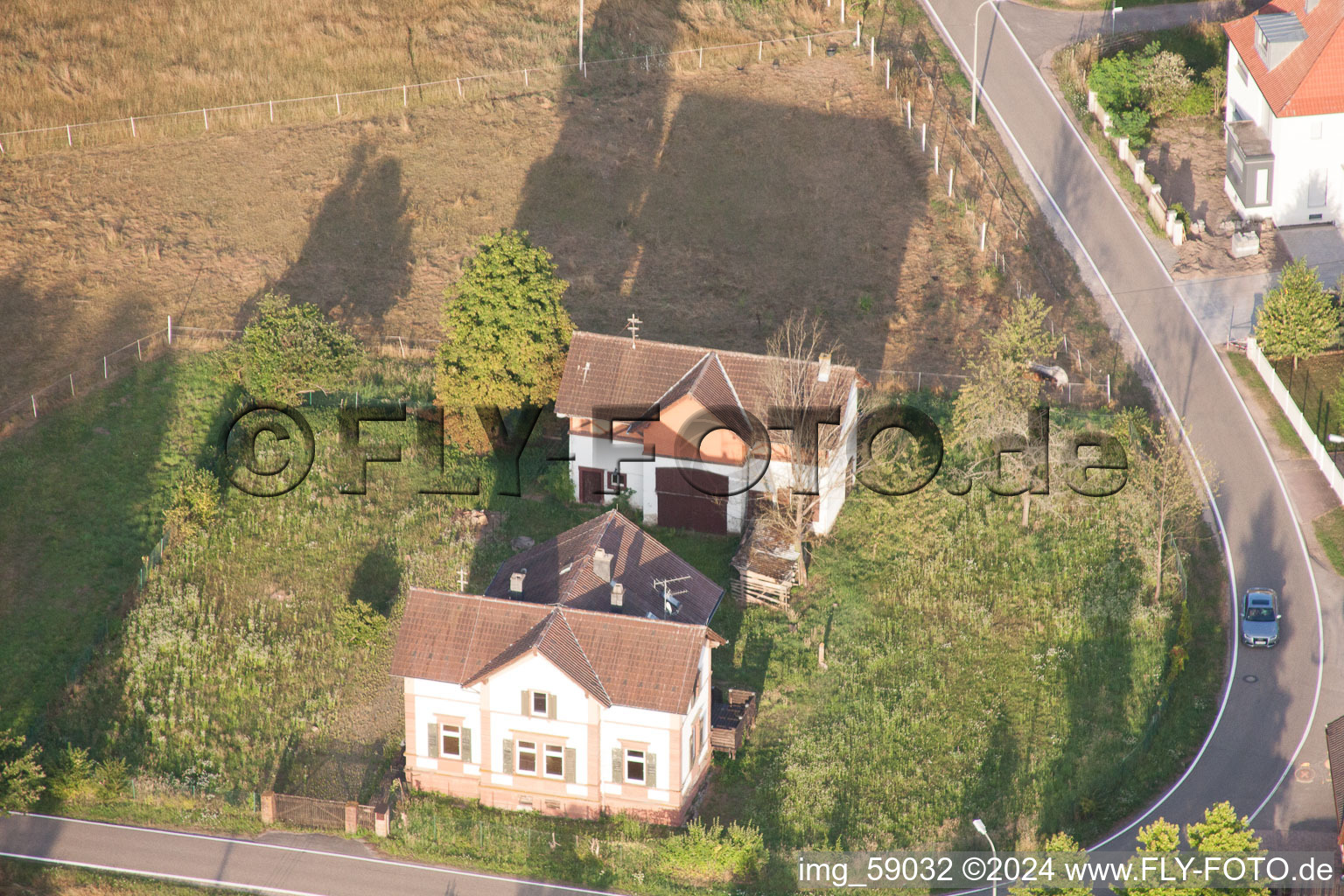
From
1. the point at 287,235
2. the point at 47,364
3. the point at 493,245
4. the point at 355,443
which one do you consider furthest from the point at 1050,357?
the point at 47,364

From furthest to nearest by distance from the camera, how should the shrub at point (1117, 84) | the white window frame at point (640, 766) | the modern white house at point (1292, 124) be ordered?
the shrub at point (1117, 84) → the modern white house at point (1292, 124) → the white window frame at point (640, 766)

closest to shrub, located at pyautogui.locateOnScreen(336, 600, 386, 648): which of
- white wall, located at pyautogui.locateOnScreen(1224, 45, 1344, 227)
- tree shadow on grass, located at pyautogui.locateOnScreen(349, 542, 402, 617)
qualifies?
tree shadow on grass, located at pyautogui.locateOnScreen(349, 542, 402, 617)

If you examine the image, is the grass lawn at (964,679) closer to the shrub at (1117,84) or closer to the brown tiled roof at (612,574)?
the brown tiled roof at (612,574)

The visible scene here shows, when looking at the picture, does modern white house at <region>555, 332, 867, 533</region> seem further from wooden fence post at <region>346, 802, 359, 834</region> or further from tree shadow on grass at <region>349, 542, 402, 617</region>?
wooden fence post at <region>346, 802, 359, 834</region>

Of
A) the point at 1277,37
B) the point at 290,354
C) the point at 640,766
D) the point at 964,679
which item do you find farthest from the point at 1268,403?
the point at 290,354

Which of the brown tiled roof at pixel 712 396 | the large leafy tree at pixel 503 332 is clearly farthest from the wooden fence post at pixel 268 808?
the brown tiled roof at pixel 712 396

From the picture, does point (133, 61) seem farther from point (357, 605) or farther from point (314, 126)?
point (357, 605)

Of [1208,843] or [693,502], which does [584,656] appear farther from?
[1208,843]
